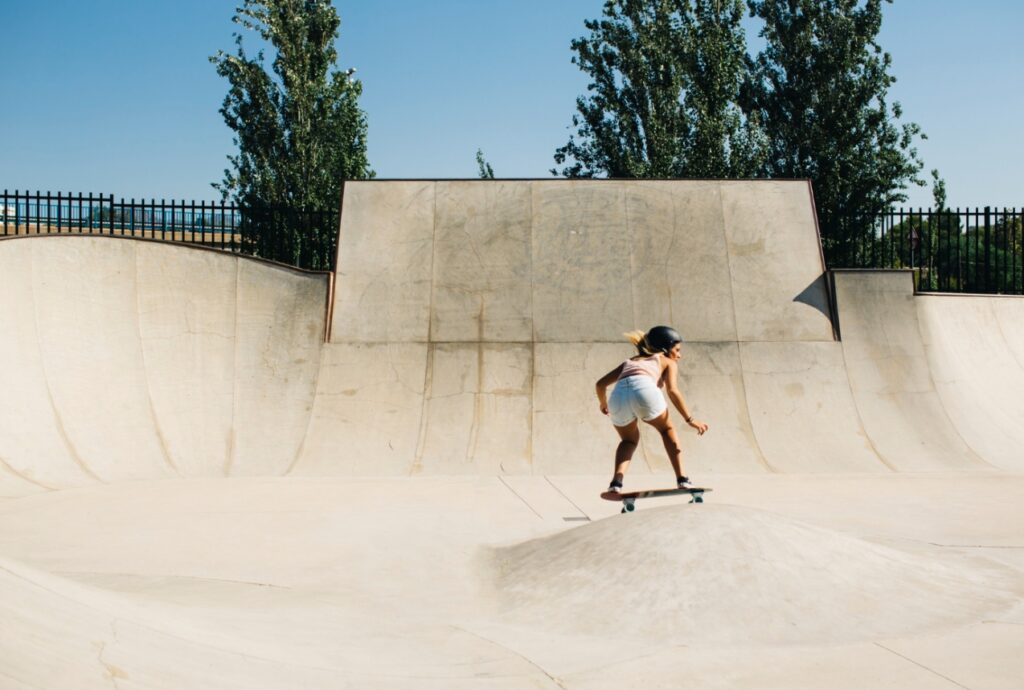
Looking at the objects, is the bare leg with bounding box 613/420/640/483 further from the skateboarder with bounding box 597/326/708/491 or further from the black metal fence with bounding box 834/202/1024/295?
the black metal fence with bounding box 834/202/1024/295

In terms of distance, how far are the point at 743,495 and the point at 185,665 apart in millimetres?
6385

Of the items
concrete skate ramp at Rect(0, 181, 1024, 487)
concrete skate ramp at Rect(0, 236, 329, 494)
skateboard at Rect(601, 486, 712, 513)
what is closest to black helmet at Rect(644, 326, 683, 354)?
skateboard at Rect(601, 486, 712, 513)

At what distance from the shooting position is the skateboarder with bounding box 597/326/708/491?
6.88m

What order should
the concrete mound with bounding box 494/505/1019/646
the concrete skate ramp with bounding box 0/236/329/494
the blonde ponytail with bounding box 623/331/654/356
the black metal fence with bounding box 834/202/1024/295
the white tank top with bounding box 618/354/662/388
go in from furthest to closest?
1. the black metal fence with bounding box 834/202/1024/295
2. the concrete skate ramp with bounding box 0/236/329/494
3. the blonde ponytail with bounding box 623/331/654/356
4. the white tank top with bounding box 618/354/662/388
5. the concrete mound with bounding box 494/505/1019/646

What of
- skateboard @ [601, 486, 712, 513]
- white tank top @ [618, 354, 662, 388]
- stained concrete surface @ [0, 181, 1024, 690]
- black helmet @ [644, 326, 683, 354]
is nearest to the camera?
stained concrete surface @ [0, 181, 1024, 690]

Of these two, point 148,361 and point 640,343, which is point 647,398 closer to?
point 640,343

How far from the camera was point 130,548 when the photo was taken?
6.24m

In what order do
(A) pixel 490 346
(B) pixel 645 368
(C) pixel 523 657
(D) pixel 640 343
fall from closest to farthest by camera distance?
(C) pixel 523 657, (B) pixel 645 368, (D) pixel 640 343, (A) pixel 490 346

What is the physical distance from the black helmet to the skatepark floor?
5.23 feet

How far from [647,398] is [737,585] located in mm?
2482

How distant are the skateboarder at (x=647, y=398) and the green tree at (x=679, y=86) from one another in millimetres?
19827

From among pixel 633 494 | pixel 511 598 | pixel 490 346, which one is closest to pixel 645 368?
pixel 633 494

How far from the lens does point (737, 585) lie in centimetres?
451

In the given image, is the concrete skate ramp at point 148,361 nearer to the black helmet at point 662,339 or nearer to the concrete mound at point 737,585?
the black helmet at point 662,339
